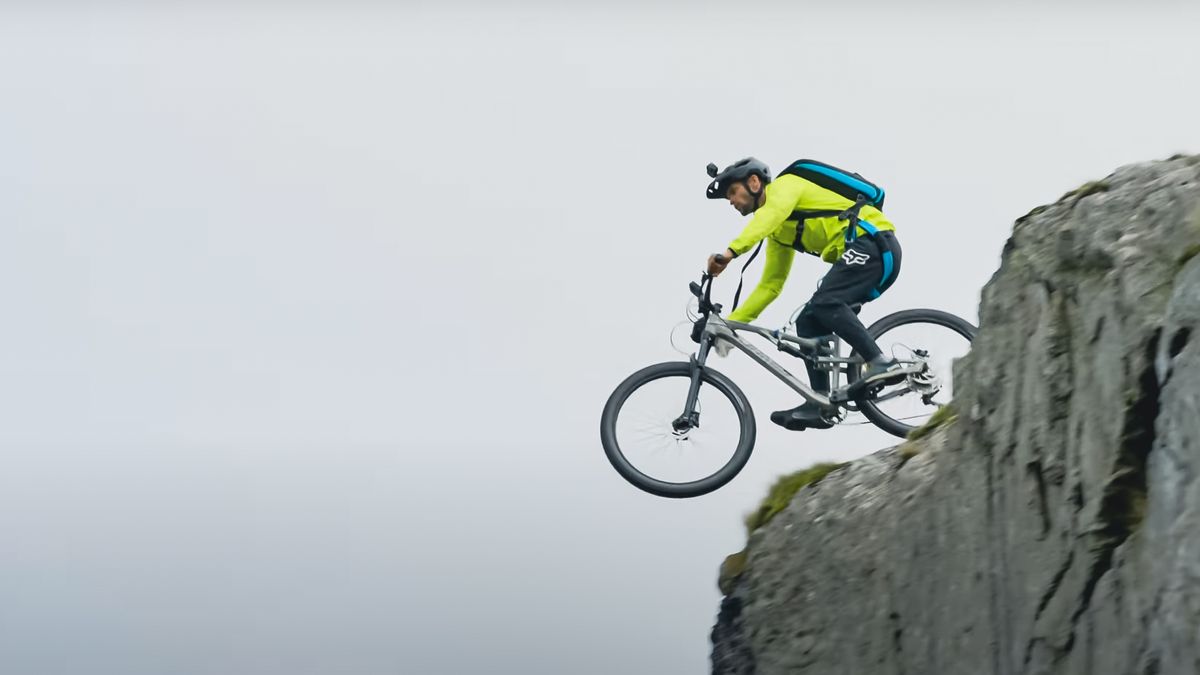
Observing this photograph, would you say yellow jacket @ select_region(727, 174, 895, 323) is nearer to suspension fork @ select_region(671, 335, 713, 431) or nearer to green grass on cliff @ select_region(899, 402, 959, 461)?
suspension fork @ select_region(671, 335, 713, 431)

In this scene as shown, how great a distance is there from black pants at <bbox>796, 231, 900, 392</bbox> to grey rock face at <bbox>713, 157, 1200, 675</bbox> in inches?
54.1

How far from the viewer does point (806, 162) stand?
1252 cm

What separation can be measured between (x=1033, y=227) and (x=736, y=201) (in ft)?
12.5

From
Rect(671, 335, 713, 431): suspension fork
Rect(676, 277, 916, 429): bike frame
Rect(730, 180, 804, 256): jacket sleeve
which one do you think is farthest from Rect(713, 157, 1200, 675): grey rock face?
Rect(730, 180, 804, 256): jacket sleeve

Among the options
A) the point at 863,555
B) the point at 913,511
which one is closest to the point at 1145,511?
the point at 913,511

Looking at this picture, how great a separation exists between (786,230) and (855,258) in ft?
2.26

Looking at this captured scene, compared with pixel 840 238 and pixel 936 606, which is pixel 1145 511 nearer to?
pixel 936 606

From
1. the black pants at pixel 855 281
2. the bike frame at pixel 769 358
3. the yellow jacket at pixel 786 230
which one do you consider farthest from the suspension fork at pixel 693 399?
the black pants at pixel 855 281

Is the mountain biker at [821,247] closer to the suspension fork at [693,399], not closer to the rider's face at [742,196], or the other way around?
the rider's face at [742,196]

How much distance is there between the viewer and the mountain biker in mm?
12219

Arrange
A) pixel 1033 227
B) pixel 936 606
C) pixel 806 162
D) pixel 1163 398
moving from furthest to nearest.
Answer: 1. pixel 806 162
2. pixel 936 606
3. pixel 1033 227
4. pixel 1163 398

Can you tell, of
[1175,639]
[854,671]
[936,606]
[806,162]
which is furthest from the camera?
[806,162]

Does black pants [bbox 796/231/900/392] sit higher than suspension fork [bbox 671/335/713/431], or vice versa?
black pants [bbox 796/231/900/392]

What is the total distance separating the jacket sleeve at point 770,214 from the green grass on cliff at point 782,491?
2.49 meters
